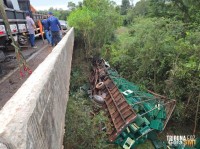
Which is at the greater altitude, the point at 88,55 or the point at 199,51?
the point at 199,51

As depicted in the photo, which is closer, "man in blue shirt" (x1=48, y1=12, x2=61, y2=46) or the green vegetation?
"man in blue shirt" (x1=48, y1=12, x2=61, y2=46)

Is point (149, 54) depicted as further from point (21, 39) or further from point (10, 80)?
point (10, 80)

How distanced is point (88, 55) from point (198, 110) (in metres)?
10.1

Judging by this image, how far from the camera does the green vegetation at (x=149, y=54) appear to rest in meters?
11.5

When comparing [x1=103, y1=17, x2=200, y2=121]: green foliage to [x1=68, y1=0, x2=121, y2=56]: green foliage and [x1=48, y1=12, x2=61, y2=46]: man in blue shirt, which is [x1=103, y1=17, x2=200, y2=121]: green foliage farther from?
[x1=48, y1=12, x2=61, y2=46]: man in blue shirt

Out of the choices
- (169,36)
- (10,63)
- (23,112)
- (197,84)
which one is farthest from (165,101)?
(23,112)

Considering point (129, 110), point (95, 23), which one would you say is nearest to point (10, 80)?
point (129, 110)

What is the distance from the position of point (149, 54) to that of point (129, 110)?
5.42 m

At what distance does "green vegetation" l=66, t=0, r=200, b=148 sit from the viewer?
453 inches

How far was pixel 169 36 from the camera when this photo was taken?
14.5 meters

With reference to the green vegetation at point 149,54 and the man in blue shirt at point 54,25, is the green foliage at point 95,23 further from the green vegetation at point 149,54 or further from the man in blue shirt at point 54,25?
the man in blue shirt at point 54,25

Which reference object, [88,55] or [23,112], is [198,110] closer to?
[88,55]

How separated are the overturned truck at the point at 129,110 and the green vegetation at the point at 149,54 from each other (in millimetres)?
785

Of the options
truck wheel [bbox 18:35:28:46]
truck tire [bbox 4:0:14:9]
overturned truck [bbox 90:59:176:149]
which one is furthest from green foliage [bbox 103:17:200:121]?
truck tire [bbox 4:0:14:9]
